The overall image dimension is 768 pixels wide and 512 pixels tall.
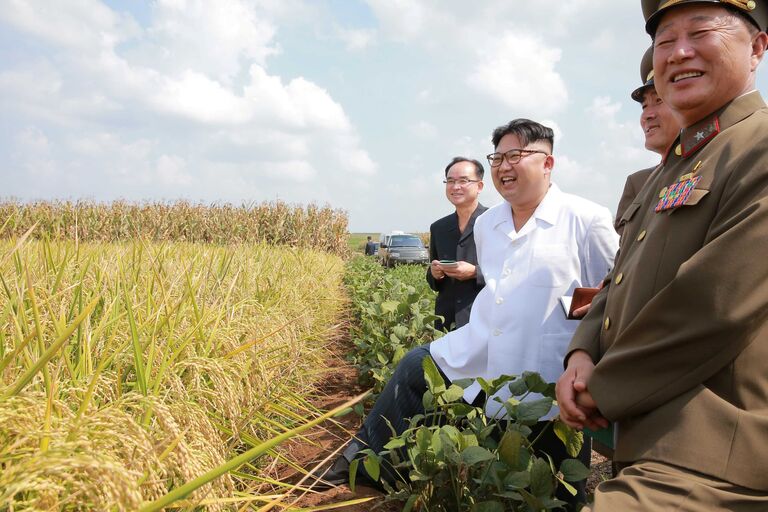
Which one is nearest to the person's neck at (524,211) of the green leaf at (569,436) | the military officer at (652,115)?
the military officer at (652,115)

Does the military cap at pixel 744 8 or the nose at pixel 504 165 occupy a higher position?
the military cap at pixel 744 8

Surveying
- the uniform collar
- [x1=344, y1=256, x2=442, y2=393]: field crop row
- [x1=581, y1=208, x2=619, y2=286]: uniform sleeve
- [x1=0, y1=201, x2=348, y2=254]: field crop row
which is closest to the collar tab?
the uniform collar

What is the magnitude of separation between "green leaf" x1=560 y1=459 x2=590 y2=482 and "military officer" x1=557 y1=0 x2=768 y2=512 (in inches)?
16.0

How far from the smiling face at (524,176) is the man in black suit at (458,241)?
144 centimetres

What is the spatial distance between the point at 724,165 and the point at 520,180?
3.97ft

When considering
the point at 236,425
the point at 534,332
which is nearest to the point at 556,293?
the point at 534,332

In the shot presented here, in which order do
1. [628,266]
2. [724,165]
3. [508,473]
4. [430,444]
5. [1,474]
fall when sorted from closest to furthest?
1. [1,474]
2. [724,165]
3. [628,266]
4. [508,473]
5. [430,444]

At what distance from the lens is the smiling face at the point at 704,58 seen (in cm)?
143

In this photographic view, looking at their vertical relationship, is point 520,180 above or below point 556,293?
above

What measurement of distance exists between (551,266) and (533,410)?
69cm

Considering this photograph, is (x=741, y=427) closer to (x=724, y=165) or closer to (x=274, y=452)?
(x=724, y=165)

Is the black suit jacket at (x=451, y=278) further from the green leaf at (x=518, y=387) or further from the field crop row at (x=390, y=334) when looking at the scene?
the green leaf at (x=518, y=387)

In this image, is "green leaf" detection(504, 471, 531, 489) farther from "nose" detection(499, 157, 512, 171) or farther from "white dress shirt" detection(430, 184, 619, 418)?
"nose" detection(499, 157, 512, 171)

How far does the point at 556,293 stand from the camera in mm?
2355
